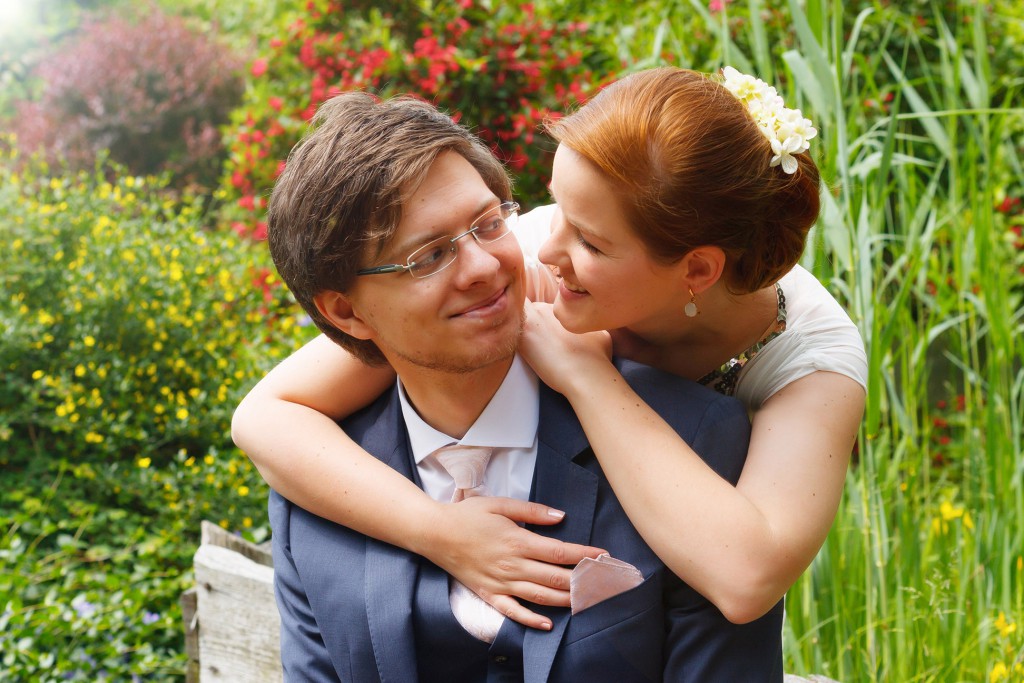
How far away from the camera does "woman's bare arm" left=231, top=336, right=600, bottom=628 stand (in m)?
1.74

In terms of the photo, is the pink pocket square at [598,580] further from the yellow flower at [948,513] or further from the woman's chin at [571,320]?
the yellow flower at [948,513]

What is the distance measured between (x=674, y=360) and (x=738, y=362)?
14 centimetres

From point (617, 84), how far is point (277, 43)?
361cm

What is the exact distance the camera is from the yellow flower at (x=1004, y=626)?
2.52 meters

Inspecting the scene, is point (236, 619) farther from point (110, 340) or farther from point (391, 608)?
point (110, 340)

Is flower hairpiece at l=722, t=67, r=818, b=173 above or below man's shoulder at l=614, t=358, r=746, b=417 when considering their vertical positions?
above

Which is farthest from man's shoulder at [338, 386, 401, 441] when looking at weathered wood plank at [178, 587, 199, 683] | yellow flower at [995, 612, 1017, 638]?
yellow flower at [995, 612, 1017, 638]

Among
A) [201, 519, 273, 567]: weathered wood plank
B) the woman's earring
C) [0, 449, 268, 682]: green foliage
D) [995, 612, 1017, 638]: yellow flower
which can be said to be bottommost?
[0, 449, 268, 682]: green foliage

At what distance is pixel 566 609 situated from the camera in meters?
1.75

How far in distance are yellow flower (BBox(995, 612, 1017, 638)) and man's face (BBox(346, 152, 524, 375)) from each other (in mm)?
1611

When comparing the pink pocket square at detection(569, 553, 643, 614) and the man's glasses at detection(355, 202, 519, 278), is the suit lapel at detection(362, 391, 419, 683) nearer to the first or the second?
the pink pocket square at detection(569, 553, 643, 614)

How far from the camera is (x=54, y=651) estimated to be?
305cm

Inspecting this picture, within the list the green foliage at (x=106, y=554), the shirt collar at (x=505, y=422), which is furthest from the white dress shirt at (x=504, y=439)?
the green foliage at (x=106, y=554)

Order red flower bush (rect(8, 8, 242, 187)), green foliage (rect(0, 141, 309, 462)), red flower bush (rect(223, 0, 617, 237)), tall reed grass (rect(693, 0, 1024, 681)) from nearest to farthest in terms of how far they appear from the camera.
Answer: tall reed grass (rect(693, 0, 1024, 681))
green foliage (rect(0, 141, 309, 462))
red flower bush (rect(223, 0, 617, 237))
red flower bush (rect(8, 8, 242, 187))
